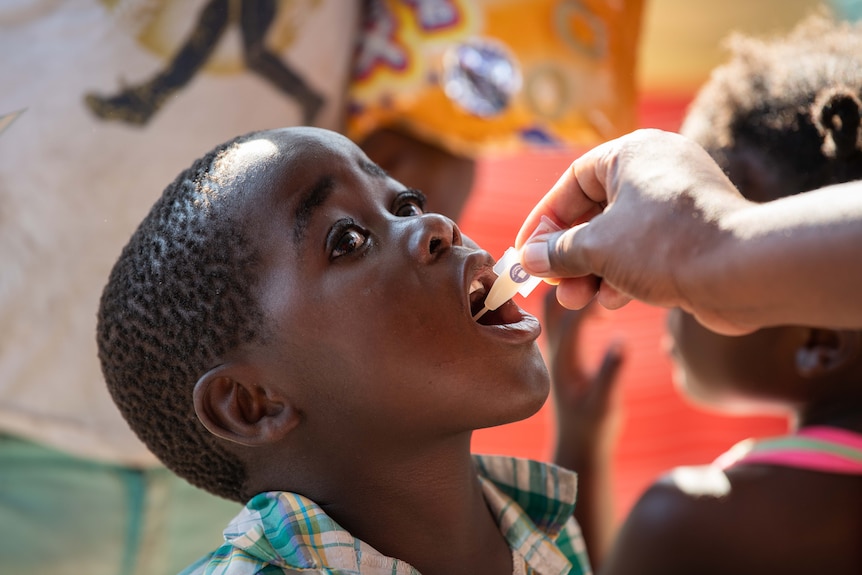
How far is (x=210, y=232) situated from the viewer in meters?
0.95

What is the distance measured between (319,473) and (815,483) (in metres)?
0.69

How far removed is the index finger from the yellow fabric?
56 centimetres

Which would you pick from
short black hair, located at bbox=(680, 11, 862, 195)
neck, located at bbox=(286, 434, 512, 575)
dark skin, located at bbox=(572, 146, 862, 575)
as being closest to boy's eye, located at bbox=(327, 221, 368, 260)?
neck, located at bbox=(286, 434, 512, 575)

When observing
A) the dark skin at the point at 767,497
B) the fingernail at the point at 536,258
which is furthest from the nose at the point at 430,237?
the dark skin at the point at 767,497

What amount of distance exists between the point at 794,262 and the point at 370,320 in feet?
1.34

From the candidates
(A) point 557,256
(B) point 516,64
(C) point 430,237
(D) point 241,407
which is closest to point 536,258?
(A) point 557,256

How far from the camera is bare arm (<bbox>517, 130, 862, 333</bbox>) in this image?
2.15 ft

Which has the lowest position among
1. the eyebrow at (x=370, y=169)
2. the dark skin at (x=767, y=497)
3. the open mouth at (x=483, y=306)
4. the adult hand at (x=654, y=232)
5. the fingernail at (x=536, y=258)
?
the dark skin at (x=767, y=497)

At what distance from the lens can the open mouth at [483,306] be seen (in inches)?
38.5

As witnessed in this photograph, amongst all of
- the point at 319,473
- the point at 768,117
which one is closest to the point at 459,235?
the point at 319,473

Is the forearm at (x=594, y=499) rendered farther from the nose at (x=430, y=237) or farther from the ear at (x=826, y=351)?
the nose at (x=430, y=237)

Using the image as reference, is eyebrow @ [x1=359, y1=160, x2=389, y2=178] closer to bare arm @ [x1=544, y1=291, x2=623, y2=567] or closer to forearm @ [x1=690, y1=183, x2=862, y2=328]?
forearm @ [x1=690, y1=183, x2=862, y2=328]

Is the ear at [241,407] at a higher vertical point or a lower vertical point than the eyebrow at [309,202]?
lower

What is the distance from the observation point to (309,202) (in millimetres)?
949
